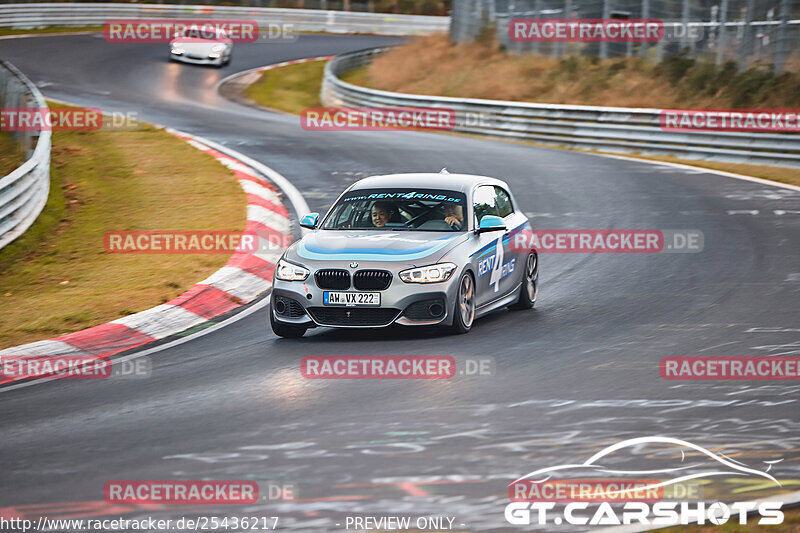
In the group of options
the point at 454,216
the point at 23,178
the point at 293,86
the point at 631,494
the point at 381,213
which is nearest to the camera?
the point at 631,494

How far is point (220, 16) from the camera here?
5325 cm

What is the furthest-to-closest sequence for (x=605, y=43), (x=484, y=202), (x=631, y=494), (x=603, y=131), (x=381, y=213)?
1. (x=605, y=43)
2. (x=603, y=131)
3. (x=484, y=202)
4. (x=381, y=213)
5. (x=631, y=494)

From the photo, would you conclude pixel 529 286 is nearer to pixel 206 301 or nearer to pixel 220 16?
pixel 206 301

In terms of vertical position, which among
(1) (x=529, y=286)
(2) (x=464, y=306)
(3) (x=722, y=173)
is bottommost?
(3) (x=722, y=173)

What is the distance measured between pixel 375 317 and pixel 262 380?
4.95 feet

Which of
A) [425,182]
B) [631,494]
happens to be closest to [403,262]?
[425,182]

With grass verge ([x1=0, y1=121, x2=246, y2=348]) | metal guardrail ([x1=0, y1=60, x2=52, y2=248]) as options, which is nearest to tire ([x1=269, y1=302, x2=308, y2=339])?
grass verge ([x1=0, y1=121, x2=246, y2=348])

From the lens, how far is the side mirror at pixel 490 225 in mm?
10484

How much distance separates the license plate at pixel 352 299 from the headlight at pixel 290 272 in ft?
0.96

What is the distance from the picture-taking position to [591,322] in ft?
34.5

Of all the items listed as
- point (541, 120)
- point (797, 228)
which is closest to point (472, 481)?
point (797, 228)

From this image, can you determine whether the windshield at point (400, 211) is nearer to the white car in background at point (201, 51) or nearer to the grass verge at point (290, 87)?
the grass verge at point (290, 87)

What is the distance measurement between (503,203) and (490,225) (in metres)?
1.46

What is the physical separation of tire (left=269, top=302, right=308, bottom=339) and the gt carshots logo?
4.03 metres
